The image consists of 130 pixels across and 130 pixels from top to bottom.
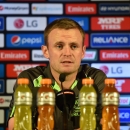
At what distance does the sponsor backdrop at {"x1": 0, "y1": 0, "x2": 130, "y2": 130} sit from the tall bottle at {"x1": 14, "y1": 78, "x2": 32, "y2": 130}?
216 cm

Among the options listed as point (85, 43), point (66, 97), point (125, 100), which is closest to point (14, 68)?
point (85, 43)

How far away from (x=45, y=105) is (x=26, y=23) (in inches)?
90.7

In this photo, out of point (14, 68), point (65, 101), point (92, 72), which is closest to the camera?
point (65, 101)

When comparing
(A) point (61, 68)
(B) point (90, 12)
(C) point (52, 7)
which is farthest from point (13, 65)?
(A) point (61, 68)

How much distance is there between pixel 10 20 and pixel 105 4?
91 cm

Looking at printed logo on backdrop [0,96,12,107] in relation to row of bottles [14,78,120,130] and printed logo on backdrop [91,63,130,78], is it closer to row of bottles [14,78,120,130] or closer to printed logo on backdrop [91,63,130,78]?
printed logo on backdrop [91,63,130,78]

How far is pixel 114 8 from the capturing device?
3588 mm

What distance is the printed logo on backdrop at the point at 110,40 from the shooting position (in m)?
3.57

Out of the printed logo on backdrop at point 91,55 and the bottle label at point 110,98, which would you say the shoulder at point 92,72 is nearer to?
the bottle label at point 110,98

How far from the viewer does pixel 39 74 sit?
6.70 ft

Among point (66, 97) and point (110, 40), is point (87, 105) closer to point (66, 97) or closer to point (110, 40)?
point (66, 97)

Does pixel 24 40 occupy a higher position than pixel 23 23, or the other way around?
pixel 23 23

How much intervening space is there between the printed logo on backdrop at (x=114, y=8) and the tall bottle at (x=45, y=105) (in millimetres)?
2342

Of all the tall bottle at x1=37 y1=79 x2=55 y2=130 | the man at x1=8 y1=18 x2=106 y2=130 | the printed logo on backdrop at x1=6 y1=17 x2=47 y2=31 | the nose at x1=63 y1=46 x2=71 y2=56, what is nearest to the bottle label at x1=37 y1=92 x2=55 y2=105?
the tall bottle at x1=37 y1=79 x2=55 y2=130
